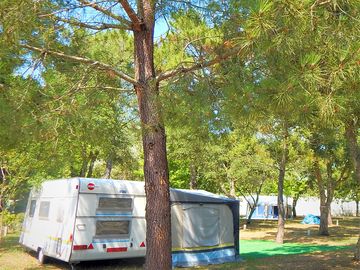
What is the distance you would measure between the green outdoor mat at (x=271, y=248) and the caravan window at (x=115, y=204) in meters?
4.38

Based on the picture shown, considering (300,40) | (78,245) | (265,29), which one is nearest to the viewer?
(265,29)

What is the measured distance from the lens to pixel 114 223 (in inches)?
424

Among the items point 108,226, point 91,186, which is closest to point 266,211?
point 108,226

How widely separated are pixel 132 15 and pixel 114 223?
630 centimetres

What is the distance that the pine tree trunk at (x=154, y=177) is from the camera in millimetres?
5617

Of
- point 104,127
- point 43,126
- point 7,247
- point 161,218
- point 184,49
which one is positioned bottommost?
point 7,247

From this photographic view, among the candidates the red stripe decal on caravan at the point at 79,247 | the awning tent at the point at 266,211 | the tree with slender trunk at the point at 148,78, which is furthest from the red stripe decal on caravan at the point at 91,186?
the awning tent at the point at 266,211

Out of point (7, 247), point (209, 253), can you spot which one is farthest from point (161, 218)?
point (7, 247)

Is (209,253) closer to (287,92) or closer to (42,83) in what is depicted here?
(42,83)

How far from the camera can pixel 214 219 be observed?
40.5 feet

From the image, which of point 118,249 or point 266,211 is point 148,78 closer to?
point 118,249

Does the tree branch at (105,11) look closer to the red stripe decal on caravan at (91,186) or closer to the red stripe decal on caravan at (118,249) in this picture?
the red stripe decal on caravan at (91,186)

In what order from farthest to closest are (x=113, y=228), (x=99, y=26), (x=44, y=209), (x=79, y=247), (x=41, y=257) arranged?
1. (x=44, y=209)
2. (x=41, y=257)
3. (x=113, y=228)
4. (x=79, y=247)
5. (x=99, y=26)

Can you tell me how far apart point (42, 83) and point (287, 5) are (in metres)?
3.42
